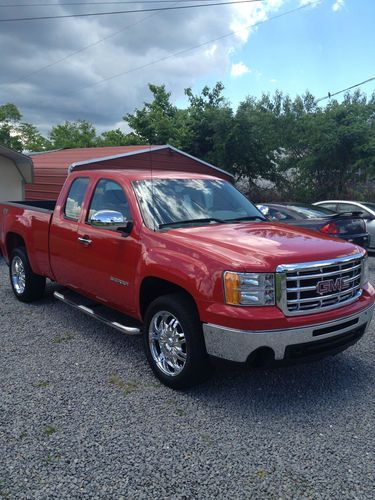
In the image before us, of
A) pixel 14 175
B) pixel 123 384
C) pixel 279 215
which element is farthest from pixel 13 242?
pixel 14 175

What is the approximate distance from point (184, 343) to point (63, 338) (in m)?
1.92

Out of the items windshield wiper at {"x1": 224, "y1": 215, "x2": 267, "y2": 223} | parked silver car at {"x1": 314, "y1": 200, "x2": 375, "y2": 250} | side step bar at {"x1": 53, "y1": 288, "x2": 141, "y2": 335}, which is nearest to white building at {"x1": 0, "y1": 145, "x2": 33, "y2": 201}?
side step bar at {"x1": 53, "y1": 288, "x2": 141, "y2": 335}

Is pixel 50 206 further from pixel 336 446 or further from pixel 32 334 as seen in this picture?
pixel 336 446

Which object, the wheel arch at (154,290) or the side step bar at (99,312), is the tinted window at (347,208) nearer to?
the side step bar at (99,312)

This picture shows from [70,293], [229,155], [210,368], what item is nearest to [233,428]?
[210,368]

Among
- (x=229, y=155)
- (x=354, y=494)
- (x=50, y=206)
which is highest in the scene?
(x=229, y=155)

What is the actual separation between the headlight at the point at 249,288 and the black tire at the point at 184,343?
0.41 metres

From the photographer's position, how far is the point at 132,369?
4191 mm

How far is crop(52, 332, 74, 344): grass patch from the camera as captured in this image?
4.86 metres

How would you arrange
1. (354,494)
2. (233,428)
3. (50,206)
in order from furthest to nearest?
1. (50,206)
2. (233,428)
3. (354,494)

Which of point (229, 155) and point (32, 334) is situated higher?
point (229, 155)

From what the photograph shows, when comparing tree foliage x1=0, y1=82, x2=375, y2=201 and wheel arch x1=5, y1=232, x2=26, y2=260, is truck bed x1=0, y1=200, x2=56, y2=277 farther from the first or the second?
tree foliage x1=0, y1=82, x2=375, y2=201

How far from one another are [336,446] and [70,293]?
174 inches

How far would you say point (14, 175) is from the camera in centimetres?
1248
